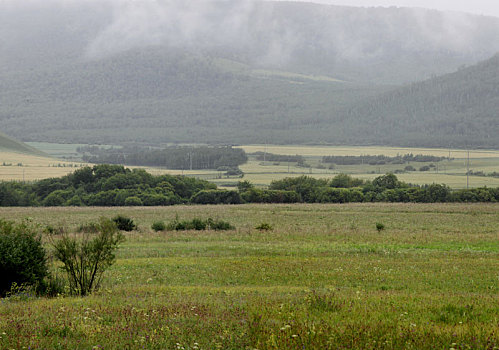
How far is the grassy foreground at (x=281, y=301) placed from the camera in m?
8.66

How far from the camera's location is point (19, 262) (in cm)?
1336

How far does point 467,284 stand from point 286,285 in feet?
15.2

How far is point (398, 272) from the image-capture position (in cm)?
1741

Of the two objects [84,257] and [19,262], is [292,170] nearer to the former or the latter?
[84,257]

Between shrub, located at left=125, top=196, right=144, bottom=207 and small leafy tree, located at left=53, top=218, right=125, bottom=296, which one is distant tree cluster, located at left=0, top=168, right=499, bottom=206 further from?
small leafy tree, located at left=53, top=218, right=125, bottom=296

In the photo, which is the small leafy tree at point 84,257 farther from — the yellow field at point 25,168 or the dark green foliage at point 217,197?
the yellow field at point 25,168

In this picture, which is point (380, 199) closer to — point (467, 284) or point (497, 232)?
point (497, 232)

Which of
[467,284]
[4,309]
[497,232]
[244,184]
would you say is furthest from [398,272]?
[244,184]

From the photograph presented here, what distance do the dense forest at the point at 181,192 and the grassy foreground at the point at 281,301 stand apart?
145 ft

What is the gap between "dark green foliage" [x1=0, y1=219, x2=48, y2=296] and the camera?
43.8 feet

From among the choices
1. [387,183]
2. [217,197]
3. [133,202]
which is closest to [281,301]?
[133,202]

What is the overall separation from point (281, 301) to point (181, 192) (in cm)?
7113

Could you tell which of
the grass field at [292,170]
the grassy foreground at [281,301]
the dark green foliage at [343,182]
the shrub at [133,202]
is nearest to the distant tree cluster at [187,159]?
the grass field at [292,170]

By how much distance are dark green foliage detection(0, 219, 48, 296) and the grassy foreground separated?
148cm
